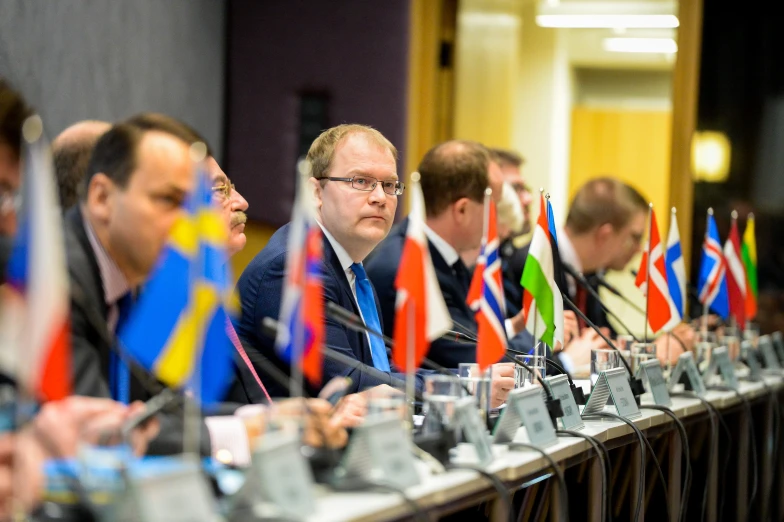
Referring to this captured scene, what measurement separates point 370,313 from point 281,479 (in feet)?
5.19

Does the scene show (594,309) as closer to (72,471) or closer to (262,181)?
(262,181)

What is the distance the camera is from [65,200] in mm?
2584

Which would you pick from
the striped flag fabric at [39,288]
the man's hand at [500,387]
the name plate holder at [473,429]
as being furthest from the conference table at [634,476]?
the striped flag fabric at [39,288]

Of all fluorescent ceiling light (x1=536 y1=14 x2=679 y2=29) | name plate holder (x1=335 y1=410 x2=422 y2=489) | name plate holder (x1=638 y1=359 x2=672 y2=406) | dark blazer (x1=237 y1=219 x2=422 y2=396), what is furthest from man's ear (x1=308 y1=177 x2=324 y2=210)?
fluorescent ceiling light (x1=536 y1=14 x2=679 y2=29)

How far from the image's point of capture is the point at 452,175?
13.0 feet

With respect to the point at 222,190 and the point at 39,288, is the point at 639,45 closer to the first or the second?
the point at 222,190

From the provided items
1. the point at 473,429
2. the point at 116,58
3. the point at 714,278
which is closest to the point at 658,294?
the point at 714,278

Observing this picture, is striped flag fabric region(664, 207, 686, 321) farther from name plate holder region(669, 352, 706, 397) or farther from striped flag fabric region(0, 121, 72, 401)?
striped flag fabric region(0, 121, 72, 401)

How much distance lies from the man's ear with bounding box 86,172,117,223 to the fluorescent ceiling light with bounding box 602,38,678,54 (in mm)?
7860

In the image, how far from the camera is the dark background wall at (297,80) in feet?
21.0

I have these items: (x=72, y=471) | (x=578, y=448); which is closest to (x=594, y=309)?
(x=578, y=448)

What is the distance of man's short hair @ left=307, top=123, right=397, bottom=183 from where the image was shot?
323cm

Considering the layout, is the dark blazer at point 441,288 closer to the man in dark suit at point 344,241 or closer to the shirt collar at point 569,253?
the man in dark suit at point 344,241

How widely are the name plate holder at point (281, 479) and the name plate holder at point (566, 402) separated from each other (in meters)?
1.12
